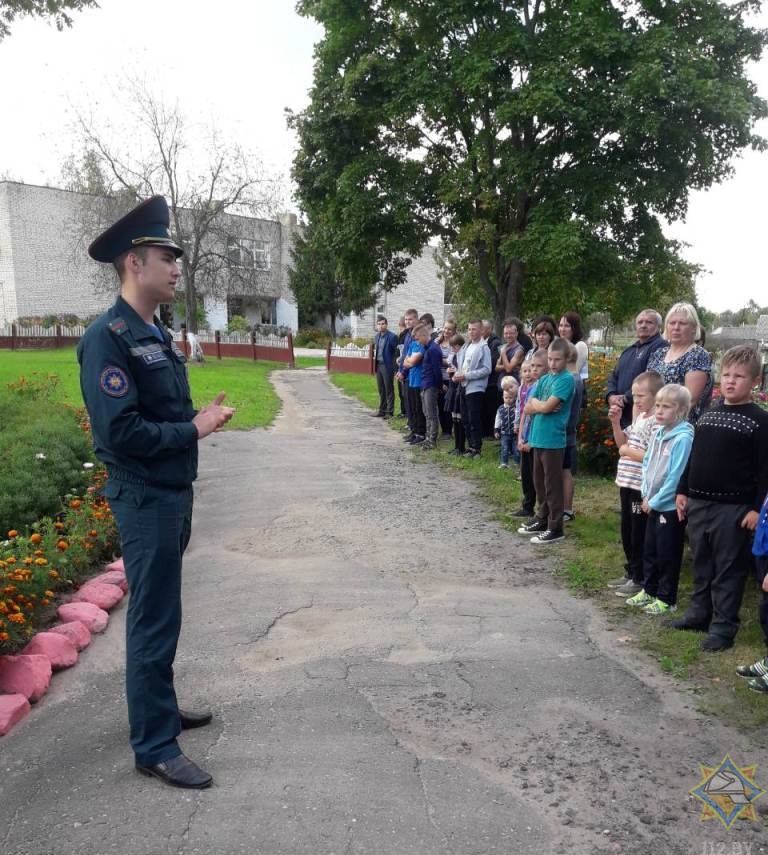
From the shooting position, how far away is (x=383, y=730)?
129 inches

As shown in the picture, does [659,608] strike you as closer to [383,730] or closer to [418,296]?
[383,730]

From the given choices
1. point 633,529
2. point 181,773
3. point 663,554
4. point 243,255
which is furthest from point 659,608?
point 243,255

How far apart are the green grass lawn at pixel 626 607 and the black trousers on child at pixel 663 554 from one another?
19cm

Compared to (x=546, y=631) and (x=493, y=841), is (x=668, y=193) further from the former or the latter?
(x=493, y=841)

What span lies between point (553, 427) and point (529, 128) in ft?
48.6

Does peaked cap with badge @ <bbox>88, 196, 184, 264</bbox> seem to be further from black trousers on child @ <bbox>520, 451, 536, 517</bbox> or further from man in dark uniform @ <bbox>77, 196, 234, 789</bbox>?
black trousers on child @ <bbox>520, 451, 536, 517</bbox>

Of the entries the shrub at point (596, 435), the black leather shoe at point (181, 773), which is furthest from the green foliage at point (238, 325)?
the black leather shoe at point (181, 773)

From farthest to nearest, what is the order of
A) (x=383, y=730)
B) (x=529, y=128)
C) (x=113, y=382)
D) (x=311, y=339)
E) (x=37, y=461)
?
1. (x=311, y=339)
2. (x=529, y=128)
3. (x=37, y=461)
4. (x=383, y=730)
5. (x=113, y=382)

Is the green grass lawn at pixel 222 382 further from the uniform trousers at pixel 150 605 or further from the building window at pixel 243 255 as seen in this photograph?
the uniform trousers at pixel 150 605

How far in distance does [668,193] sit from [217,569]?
16807 mm

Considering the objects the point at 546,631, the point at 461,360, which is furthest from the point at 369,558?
the point at 461,360

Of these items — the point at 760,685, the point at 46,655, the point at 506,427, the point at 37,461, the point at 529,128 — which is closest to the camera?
the point at 760,685

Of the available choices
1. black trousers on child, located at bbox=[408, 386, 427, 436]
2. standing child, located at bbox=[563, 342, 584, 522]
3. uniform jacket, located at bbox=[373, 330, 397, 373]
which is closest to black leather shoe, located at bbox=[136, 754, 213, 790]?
A: standing child, located at bbox=[563, 342, 584, 522]

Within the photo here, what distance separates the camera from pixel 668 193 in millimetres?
18109
